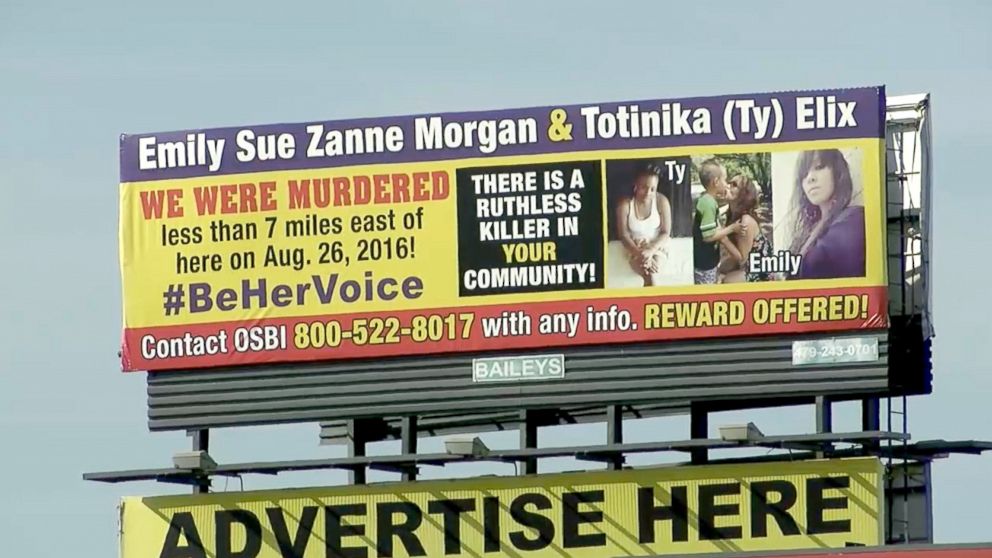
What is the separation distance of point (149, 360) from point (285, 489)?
8.38ft

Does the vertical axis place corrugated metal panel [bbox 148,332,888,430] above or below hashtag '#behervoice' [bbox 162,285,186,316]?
below

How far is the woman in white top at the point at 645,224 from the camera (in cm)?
4059

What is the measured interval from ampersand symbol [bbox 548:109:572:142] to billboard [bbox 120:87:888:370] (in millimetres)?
29

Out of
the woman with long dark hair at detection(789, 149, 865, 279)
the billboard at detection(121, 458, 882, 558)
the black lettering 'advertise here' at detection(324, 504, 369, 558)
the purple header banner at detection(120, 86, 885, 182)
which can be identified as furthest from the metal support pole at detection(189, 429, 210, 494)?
the woman with long dark hair at detection(789, 149, 865, 279)

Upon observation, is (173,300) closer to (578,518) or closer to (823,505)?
(578,518)

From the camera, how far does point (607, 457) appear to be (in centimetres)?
4088

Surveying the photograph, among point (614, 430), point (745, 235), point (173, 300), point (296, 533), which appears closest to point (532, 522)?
point (614, 430)

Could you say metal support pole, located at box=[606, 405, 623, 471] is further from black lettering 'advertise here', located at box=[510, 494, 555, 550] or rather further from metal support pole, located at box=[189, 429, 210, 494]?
metal support pole, located at box=[189, 429, 210, 494]

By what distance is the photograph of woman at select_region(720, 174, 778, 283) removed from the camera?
1587 inches

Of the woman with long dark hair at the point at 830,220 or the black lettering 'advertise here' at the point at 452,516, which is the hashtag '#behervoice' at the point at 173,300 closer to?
the black lettering 'advertise here' at the point at 452,516

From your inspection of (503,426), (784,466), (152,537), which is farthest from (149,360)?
(784,466)

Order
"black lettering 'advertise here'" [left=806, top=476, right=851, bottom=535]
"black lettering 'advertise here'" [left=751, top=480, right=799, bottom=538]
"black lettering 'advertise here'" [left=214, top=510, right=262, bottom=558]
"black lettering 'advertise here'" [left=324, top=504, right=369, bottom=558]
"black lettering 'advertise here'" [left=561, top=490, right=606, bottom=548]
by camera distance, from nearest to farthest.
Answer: "black lettering 'advertise here'" [left=806, top=476, right=851, bottom=535], "black lettering 'advertise here'" [left=751, top=480, right=799, bottom=538], "black lettering 'advertise here'" [left=561, top=490, right=606, bottom=548], "black lettering 'advertise here'" [left=324, top=504, right=369, bottom=558], "black lettering 'advertise here'" [left=214, top=510, right=262, bottom=558]

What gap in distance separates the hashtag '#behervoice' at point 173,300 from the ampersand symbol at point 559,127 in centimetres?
553

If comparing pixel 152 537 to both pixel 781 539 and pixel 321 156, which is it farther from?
pixel 781 539
